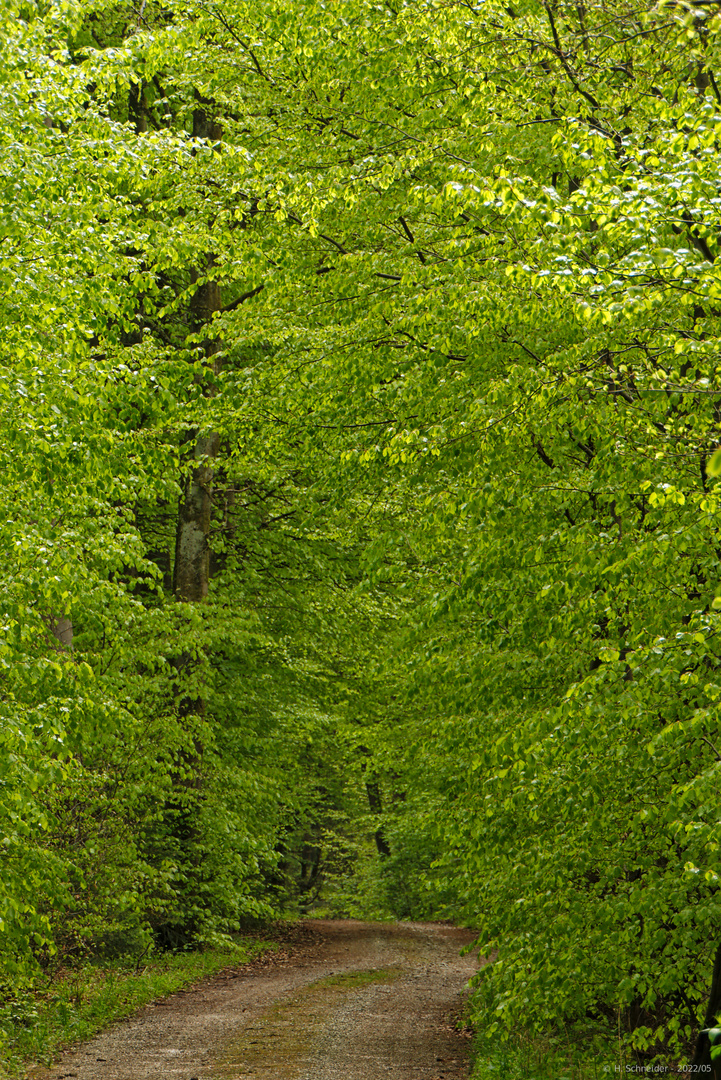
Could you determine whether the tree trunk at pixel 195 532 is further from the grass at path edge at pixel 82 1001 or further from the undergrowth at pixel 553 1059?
the undergrowth at pixel 553 1059

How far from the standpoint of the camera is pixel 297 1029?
11250 mm

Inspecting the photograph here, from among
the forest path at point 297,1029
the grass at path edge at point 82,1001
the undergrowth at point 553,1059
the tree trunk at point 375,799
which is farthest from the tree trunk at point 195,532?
the tree trunk at point 375,799

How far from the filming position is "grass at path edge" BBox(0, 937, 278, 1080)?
9.44 m

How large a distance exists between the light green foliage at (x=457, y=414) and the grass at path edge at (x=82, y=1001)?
83cm

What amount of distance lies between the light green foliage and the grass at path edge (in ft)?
2.72

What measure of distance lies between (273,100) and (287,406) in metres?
4.02

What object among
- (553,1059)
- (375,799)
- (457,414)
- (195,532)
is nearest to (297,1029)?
(553,1059)

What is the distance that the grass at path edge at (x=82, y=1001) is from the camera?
9438mm

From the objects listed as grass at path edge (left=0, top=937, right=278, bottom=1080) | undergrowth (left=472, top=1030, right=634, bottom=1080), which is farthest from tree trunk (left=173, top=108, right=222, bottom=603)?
undergrowth (left=472, top=1030, right=634, bottom=1080)

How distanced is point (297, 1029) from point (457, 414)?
7.19 m

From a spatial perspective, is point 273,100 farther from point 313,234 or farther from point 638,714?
point 638,714

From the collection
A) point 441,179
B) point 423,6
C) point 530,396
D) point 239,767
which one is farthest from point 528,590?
point 239,767

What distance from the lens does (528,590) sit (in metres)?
7.64

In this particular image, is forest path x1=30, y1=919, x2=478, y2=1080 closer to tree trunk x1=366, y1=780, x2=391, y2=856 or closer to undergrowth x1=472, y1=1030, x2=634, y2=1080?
undergrowth x1=472, y1=1030, x2=634, y2=1080
